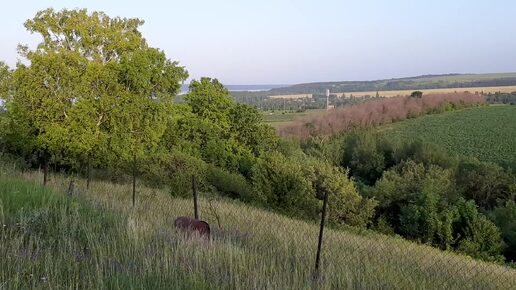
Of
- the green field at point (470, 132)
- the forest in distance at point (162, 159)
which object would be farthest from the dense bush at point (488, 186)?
the green field at point (470, 132)

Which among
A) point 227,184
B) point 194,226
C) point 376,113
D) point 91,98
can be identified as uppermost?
point 91,98

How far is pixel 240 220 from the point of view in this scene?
35.9 ft

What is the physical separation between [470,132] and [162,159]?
213 ft

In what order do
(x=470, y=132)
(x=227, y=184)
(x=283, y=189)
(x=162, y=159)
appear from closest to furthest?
(x=162, y=159) → (x=283, y=189) → (x=227, y=184) → (x=470, y=132)

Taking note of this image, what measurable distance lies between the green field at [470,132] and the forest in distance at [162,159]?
13.3 meters

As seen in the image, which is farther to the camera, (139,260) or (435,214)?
(435,214)

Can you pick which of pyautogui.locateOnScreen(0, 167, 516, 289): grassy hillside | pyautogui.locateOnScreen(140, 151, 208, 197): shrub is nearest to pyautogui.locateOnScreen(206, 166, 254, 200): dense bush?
pyautogui.locateOnScreen(140, 151, 208, 197): shrub

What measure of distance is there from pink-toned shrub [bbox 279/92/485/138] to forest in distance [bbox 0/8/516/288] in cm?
2839

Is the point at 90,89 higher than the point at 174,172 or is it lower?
higher

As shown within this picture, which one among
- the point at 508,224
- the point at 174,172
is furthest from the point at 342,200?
the point at 174,172

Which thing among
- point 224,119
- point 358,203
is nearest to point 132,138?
point 358,203

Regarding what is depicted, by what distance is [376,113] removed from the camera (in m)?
92.8

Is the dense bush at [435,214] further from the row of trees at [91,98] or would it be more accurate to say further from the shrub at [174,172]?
the row of trees at [91,98]

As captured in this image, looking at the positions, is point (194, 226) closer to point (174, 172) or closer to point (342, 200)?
point (174, 172)
